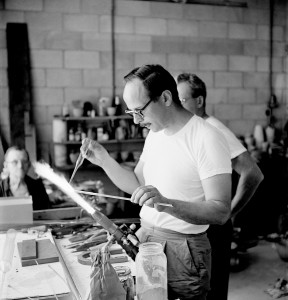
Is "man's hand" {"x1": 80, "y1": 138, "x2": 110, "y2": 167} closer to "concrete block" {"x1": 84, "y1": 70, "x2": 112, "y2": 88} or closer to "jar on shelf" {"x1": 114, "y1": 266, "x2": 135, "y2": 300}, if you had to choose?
"jar on shelf" {"x1": 114, "y1": 266, "x2": 135, "y2": 300}

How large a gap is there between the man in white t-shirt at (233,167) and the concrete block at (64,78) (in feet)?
10.2

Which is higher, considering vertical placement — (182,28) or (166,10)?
(166,10)

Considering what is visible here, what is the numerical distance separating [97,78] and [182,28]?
1.42m

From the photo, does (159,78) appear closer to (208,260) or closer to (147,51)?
(208,260)

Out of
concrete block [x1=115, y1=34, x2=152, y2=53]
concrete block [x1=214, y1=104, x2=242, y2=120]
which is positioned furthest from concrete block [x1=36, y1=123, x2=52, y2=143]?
concrete block [x1=214, y1=104, x2=242, y2=120]

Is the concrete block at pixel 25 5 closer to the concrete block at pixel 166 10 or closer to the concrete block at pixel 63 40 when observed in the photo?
the concrete block at pixel 63 40

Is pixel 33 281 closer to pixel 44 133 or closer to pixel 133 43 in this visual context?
pixel 44 133

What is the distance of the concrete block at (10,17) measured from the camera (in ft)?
17.2

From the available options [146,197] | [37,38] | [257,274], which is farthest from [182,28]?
[146,197]

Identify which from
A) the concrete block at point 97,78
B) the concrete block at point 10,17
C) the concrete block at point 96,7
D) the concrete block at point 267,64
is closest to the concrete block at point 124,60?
the concrete block at point 97,78

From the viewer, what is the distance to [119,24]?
564 centimetres

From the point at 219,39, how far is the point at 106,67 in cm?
174

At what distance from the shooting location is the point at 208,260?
1831 mm

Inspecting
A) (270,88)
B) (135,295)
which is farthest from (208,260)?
(270,88)
